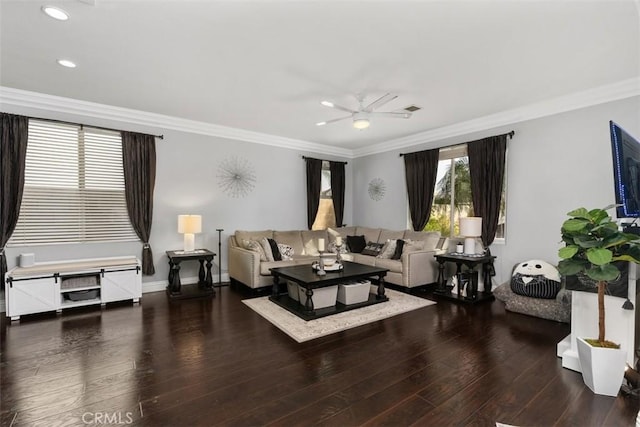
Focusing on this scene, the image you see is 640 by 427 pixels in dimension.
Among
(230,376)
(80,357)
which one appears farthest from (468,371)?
(80,357)

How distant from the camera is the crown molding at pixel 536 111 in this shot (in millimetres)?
3623

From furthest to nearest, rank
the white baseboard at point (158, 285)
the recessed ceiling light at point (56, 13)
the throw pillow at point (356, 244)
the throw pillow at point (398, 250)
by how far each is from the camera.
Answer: the throw pillow at point (356, 244) < the throw pillow at point (398, 250) < the white baseboard at point (158, 285) < the recessed ceiling light at point (56, 13)

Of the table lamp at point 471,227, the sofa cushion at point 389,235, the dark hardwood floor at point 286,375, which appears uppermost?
the table lamp at point 471,227

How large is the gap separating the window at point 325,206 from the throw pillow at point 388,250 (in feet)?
6.10

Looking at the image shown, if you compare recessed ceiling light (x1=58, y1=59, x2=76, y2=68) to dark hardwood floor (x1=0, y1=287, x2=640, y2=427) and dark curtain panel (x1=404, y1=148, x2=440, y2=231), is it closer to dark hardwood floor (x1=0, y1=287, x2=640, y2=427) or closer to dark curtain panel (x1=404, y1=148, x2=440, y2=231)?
dark hardwood floor (x1=0, y1=287, x2=640, y2=427)

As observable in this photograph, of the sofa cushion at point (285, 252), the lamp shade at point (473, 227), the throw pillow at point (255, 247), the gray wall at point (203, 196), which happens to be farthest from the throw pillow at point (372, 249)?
the throw pillow at point (255, 247)

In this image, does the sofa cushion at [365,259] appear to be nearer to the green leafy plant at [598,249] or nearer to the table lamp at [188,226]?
the table lamp at [188,226]

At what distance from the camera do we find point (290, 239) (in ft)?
19.0

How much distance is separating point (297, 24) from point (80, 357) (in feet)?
11.2

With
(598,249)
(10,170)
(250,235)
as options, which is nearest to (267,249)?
(250,235)

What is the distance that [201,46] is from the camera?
2789 millimetres

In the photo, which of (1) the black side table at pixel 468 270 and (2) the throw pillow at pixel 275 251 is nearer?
(1) the black side table at pixel 468 270

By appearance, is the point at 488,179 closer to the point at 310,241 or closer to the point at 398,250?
the point at 398,250

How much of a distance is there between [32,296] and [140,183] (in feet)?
6.32
